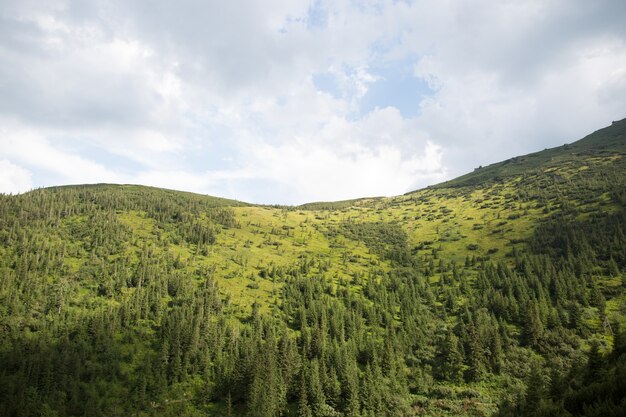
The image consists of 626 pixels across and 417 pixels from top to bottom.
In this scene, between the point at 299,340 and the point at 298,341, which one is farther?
the point at 299,340

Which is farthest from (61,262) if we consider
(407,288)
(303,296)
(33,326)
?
(407,288)

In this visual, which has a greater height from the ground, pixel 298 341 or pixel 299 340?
pixel 299 340

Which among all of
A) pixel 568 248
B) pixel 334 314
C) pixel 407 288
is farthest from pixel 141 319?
pixel 568 248

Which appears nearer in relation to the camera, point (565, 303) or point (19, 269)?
point (565, 303)

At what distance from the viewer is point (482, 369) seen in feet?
382

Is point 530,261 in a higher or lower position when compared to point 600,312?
higher

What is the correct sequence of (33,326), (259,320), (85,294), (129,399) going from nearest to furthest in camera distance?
(129,399) → (33,326) → (259,320) → (85,294)

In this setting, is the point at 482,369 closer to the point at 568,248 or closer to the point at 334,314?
the point at 334,314

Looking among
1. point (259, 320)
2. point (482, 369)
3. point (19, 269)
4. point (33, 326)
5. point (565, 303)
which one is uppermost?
point (19, 269)

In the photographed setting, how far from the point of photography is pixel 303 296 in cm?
18912

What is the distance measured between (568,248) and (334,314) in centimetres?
13848

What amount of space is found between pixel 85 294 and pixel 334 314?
122 metres

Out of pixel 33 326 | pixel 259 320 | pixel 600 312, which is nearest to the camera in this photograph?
pixel 600 312

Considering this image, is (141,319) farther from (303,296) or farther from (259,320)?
(303,296)
